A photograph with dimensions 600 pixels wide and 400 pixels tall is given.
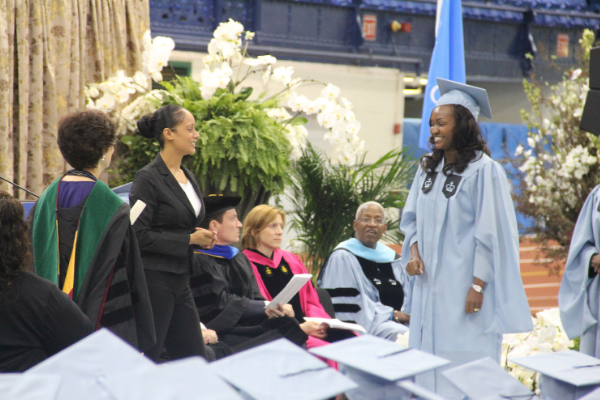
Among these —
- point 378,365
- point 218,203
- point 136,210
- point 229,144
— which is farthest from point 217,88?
point 378,365

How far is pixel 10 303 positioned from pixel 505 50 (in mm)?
10425

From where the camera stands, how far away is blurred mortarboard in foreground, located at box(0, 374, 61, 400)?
4.09 ft

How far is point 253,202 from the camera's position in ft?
15.5

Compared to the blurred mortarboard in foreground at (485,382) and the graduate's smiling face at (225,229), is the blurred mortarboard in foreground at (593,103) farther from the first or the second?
the blurred mortarboard in foreground at (485,382)

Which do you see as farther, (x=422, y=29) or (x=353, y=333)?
(x=422, y=29)

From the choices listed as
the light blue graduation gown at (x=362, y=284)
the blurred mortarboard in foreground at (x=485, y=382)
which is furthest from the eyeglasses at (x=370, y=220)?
the blurred mortarboard in foreground at (x=485, y=382)

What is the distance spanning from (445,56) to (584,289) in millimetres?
2453

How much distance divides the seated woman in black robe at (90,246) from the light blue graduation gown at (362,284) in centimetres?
231

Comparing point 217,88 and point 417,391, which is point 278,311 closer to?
point 217,88

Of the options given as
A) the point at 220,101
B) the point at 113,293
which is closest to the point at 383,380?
the point at 113,293

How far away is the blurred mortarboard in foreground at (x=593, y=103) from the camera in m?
3.36

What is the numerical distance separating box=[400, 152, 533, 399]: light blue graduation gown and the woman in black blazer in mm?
947

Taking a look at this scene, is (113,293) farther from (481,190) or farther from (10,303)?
(481,190)

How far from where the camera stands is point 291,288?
363 centimetres
